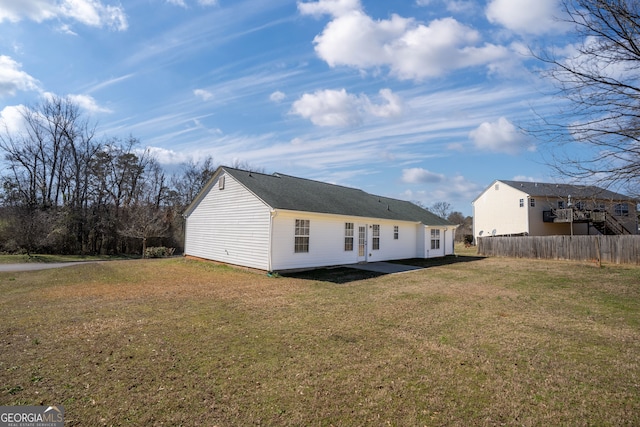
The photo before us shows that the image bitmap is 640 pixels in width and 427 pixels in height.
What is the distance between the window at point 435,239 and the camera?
939 inches

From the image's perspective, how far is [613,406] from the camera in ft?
11.8

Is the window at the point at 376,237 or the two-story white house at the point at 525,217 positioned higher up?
the two-story white house at the point at 525,217

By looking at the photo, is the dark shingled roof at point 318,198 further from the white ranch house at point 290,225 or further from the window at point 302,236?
the window at point 302,236

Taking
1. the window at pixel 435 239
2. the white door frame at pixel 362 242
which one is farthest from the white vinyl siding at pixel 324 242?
the window at pixel 435 239

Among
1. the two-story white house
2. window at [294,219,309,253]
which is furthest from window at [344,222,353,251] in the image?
the two-story white house

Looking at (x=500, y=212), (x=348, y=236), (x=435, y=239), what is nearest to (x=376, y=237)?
(x=348, y=236)

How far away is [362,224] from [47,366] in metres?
14.9

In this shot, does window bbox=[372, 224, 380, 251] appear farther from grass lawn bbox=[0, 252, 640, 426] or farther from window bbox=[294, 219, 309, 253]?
grass lawn bbox=[0, 252, 640, 426]

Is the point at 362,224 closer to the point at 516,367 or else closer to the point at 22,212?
the point at 516,367

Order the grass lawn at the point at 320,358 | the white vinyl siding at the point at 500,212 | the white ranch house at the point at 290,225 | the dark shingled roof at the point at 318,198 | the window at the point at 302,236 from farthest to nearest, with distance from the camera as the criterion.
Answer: the white vinyl siding at the point at 500,212
the dark shingled roof at the point at 318,198
the window at the point at 302,236
the white ranch house at the point at 290,225
the grass lawn at the point at 320,358

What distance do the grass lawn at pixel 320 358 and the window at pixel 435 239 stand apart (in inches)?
544

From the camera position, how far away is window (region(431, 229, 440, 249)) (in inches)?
939

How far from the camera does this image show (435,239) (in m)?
24.2

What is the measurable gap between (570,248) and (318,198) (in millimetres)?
17072
